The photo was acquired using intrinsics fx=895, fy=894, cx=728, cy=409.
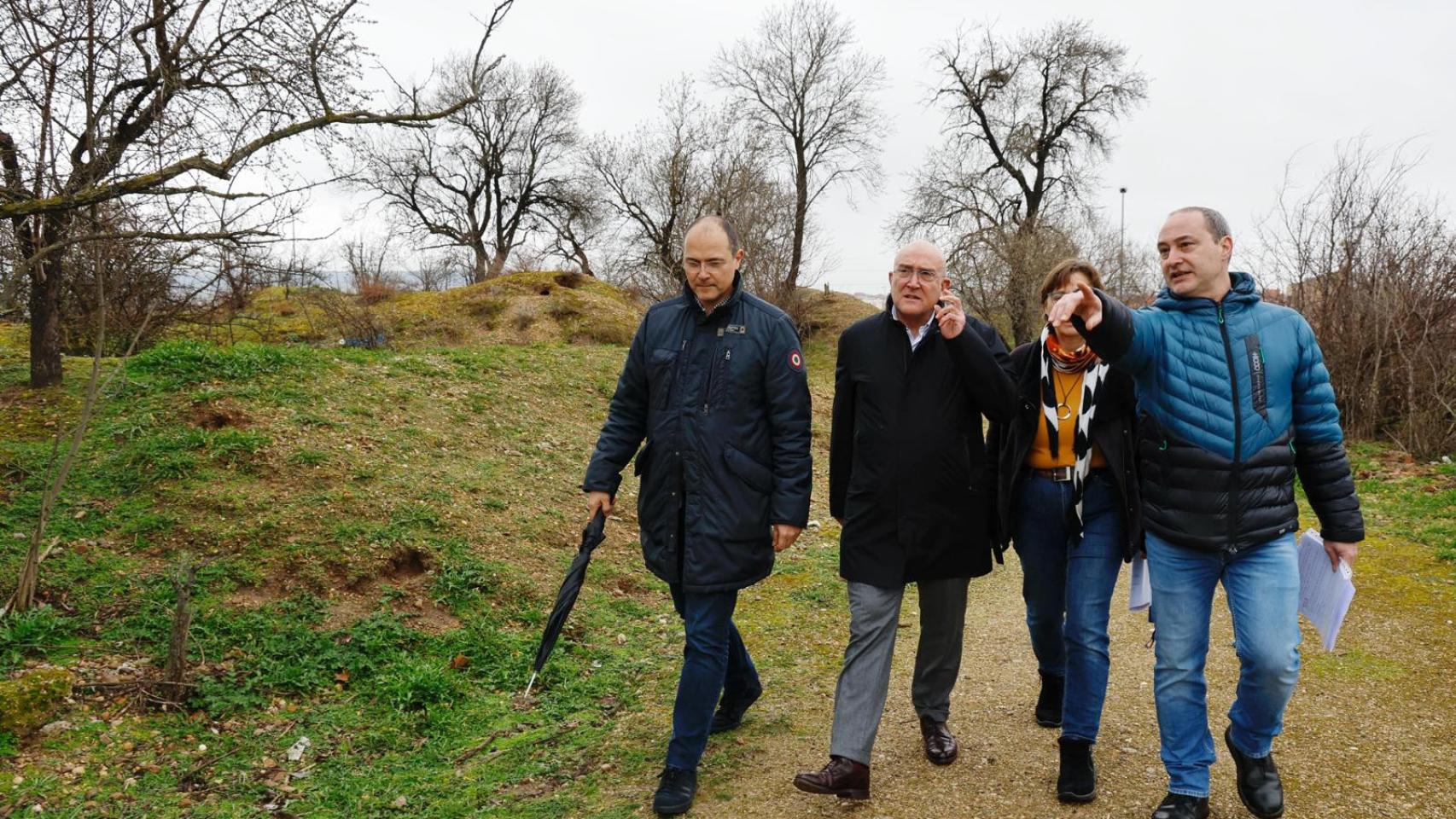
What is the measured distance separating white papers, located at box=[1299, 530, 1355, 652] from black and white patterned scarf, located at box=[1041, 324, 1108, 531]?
76 centimetres

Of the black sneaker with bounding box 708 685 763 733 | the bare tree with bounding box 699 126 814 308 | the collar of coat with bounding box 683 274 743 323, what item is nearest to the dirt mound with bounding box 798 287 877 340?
the bare tree with bounding box 699 126 814 308

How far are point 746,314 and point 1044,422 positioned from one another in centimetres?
125

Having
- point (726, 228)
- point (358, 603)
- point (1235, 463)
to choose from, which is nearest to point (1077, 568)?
point (1235, 463)

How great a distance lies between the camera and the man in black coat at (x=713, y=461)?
133 inches

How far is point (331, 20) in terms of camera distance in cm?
611

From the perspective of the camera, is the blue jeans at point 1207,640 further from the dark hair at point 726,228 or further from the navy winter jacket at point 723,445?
the dark hair at point 726,228

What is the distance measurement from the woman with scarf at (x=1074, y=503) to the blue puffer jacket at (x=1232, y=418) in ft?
0.88

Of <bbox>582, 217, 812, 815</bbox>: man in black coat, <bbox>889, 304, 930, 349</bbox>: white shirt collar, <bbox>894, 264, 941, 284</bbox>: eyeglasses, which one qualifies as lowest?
<bbox>582, 217, 812, 815</bbox>: man in black coat

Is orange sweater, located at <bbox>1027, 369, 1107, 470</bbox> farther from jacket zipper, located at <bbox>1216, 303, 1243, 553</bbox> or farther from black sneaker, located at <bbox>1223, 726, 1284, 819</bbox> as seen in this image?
black sneaker, located at <bbox>1223, 726, 1284, 819</bbox>

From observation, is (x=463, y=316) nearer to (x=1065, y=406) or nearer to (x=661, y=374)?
(x=661, y=374)

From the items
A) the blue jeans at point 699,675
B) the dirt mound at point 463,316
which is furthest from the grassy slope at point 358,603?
the dirt mound at point 463,316

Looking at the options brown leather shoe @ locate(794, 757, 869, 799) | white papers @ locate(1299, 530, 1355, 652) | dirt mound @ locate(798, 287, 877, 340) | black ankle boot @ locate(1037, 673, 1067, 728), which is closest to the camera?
white papers @ locate(1299, 530, 1355, 652)

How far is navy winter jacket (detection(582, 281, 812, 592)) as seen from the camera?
3404 mm

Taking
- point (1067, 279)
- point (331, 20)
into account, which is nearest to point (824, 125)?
point (331, 20)
